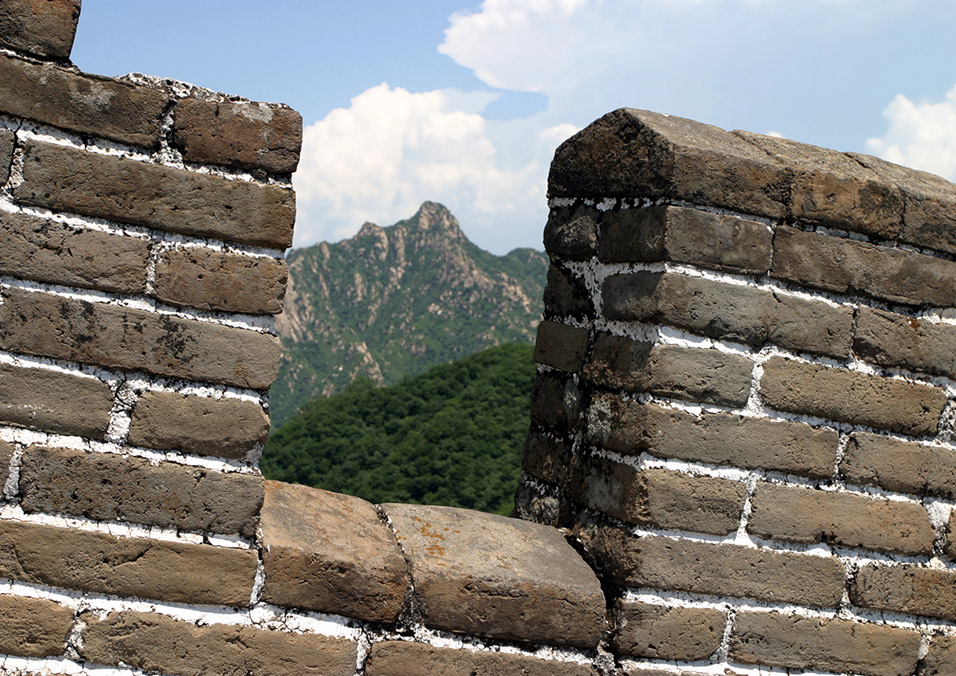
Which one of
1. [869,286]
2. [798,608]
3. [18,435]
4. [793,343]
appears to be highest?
[869,286]

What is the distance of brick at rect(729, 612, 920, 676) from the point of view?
195cm

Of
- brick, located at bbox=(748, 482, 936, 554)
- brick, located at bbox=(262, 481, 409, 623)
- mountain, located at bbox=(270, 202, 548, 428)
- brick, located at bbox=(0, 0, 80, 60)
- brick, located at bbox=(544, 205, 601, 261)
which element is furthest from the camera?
mountain, located at bbox=(270, 202, 548, 428)

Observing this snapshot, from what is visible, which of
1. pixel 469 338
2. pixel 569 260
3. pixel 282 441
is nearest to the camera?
pixel 569 260

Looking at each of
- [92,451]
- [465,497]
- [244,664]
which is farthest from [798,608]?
[465,497]

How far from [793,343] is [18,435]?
1492 millimetres

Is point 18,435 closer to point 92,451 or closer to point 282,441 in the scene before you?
point 92,451

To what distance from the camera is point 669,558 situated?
1893 mm

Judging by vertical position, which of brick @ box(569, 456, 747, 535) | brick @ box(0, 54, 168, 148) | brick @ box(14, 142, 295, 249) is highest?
brick @ box(0, 54, 168, 148)

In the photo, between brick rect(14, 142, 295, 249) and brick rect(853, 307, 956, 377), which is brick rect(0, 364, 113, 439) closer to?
brick rect(14, 142, 295, 249)

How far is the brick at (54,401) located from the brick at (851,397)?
128 centimetres

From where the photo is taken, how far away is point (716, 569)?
191cm

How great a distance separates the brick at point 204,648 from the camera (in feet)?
5.29

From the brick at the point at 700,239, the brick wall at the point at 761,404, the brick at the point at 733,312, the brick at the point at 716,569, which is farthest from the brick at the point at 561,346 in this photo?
the brick at the point at 716,569

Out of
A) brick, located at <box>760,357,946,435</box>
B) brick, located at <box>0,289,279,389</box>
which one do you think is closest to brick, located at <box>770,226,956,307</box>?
brick, located at <box>760,357,946,435</box>
